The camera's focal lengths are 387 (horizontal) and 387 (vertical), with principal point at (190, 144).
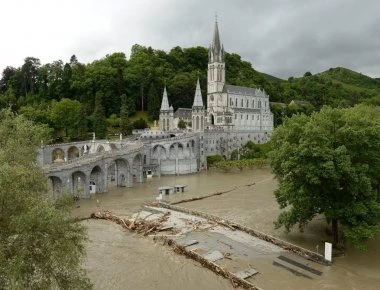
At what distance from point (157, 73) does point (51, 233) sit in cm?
9390

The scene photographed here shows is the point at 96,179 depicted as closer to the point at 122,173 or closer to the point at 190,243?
the point at 122,173

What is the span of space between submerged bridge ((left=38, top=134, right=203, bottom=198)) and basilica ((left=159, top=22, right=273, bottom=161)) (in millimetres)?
5902

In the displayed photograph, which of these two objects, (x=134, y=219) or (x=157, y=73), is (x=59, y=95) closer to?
(x=157, y=73)

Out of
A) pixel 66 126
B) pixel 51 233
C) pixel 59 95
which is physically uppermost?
pixel 59 95

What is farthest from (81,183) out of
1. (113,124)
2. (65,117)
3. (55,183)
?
(113,124)

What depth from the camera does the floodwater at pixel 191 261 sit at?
2139 cm

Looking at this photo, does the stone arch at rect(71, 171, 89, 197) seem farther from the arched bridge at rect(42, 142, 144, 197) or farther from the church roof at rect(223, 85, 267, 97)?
the church roof at rect(223, 85, 267, 97)

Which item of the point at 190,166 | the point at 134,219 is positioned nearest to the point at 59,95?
the point at 190,166

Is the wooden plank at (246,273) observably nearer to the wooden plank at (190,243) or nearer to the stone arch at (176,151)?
the wooden plank at (190,243)

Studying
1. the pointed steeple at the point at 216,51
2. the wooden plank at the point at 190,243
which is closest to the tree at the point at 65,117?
the pointed steeple at the point at 216,51

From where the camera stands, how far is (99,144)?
212 ft

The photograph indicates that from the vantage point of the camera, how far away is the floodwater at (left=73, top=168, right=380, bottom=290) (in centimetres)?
2139

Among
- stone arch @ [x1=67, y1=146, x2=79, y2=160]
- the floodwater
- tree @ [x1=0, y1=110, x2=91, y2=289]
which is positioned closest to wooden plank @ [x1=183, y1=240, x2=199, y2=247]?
the floodwater

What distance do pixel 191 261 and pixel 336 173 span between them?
10468 millimetres
